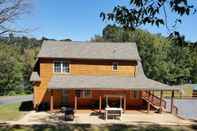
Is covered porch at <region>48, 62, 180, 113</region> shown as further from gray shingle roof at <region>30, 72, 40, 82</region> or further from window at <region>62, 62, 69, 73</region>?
gray shingle roof at <region>30, 72, 40, 82</region>

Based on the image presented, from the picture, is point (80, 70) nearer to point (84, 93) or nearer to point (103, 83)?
point (84, 93)

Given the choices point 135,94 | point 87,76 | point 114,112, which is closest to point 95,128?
point 114,112

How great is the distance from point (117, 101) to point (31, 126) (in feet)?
43.7

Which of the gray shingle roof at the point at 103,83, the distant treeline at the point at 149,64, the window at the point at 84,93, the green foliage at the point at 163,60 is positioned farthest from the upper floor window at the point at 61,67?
the green foliage at the point at 163,60

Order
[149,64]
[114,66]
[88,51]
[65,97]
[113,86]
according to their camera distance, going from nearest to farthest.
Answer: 1. [113,86]
2. [65,97]
3. [114,66]
4. [88,51]
5. [149,64]

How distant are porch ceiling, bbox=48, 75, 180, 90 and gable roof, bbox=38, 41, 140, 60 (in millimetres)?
2081

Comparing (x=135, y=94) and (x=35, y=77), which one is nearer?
(x=35, y=77)

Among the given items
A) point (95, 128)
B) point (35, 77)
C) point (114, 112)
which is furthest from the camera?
point (35, 77)

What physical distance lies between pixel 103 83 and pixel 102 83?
96 millimetres

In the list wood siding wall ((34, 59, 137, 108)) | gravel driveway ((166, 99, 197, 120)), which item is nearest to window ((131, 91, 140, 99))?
wood siding wall ((34, 59, 137, 108))

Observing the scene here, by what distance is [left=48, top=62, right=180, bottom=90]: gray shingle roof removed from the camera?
108ft

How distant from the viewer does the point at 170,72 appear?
2717 inches

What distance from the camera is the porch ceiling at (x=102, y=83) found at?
32750mm

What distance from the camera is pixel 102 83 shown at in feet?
111
